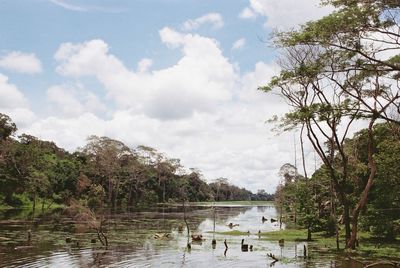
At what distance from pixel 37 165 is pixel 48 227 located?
33757 mm

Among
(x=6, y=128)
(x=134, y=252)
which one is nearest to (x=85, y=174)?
(x=6, y=128)

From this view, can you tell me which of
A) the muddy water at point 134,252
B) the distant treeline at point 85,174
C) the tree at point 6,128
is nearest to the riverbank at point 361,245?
the muddy water at point 134,252

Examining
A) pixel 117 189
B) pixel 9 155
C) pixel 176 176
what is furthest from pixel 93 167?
pixel 176 176

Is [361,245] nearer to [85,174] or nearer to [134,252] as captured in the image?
[134,252]

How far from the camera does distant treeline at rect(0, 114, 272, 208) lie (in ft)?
249

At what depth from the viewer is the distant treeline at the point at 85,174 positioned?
249 ft

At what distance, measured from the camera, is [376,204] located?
34500 mm

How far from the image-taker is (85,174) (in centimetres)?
9669

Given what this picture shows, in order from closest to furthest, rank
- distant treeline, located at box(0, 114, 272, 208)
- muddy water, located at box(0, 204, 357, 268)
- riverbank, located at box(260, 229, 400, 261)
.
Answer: muddy water, located at box(0, 204, 357, 268), riverbank, located at box(260, 229, 400, 261), distant treeline, located at box(0, 114, 272, 208)

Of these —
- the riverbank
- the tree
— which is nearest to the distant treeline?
Result: the tree

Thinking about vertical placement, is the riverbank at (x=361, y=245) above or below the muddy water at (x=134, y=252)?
above

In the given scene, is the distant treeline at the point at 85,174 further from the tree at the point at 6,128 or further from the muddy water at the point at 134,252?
the muddy water at the point at 134,252

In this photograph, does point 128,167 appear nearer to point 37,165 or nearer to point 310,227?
point 37,165

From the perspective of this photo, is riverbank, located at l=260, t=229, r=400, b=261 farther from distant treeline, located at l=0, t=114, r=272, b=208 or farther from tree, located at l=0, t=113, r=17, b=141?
tree, located at l=0, t=113, r=17, b=141
